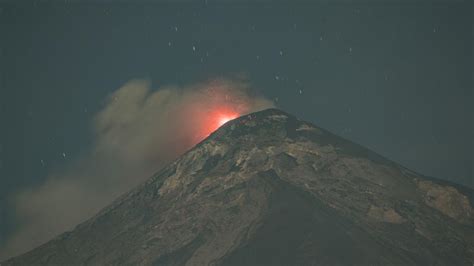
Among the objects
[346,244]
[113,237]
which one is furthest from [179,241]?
[346,244]

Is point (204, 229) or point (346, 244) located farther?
point (204, 229)

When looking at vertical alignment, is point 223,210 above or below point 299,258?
above

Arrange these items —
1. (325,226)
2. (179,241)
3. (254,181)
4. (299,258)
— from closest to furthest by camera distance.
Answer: (299,258) → (325,226) → (179,241) → (254,181)

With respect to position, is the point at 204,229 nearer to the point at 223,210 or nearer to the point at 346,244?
the point at 223,210

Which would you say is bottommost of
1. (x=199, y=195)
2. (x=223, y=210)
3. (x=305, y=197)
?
(x=305, y=197)

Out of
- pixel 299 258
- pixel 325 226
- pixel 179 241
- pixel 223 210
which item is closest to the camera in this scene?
pixel 299 258

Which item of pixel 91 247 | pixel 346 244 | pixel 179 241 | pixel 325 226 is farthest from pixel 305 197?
pixel 91 247
